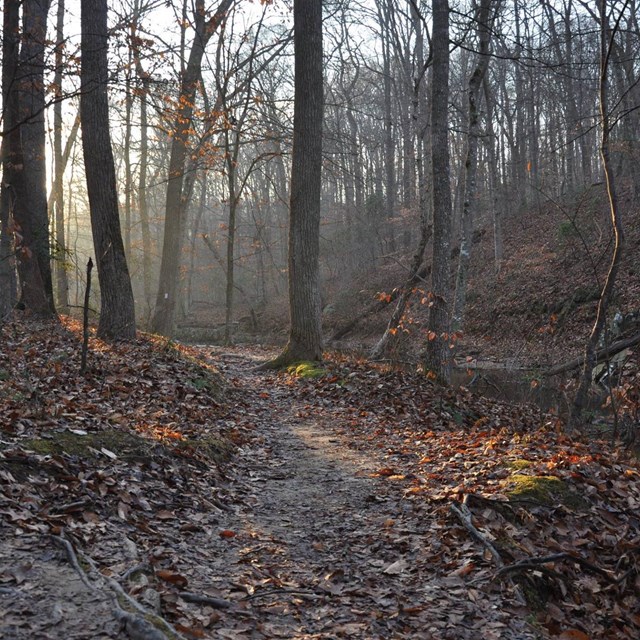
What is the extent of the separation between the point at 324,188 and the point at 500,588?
47.8 metres

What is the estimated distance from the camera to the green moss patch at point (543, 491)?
16.8ft

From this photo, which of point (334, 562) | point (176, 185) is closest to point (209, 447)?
point (334, 562)

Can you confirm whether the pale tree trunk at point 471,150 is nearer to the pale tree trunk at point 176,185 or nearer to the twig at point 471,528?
the pale tree trunk at point 176,185

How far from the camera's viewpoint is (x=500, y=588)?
4.02 metres

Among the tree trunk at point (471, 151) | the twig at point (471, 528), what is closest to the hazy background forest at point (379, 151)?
the tree trunk at point (471, 151)

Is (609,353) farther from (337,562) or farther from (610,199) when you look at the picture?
(337,562)

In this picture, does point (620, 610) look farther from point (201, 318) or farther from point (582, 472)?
point (201, 318)

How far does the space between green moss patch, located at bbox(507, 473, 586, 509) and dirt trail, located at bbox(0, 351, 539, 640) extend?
86cm

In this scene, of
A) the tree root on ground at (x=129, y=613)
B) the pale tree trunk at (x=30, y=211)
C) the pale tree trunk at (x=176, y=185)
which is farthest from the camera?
the pale tree trunk at (x=176, y=185)

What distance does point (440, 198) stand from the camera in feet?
34.0

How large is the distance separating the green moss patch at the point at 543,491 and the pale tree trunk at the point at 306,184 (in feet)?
24.3

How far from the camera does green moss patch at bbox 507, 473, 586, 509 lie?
202 inches

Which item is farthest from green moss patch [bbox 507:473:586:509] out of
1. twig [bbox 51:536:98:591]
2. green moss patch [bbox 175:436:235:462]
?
twig [bbox 51:536:98:591]

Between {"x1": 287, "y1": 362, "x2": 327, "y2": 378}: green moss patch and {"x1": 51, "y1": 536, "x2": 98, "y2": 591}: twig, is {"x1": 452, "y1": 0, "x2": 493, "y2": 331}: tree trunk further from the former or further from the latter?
{"x1": 51, "y1": 536, "x2": 98, "y2": 591}: twig
